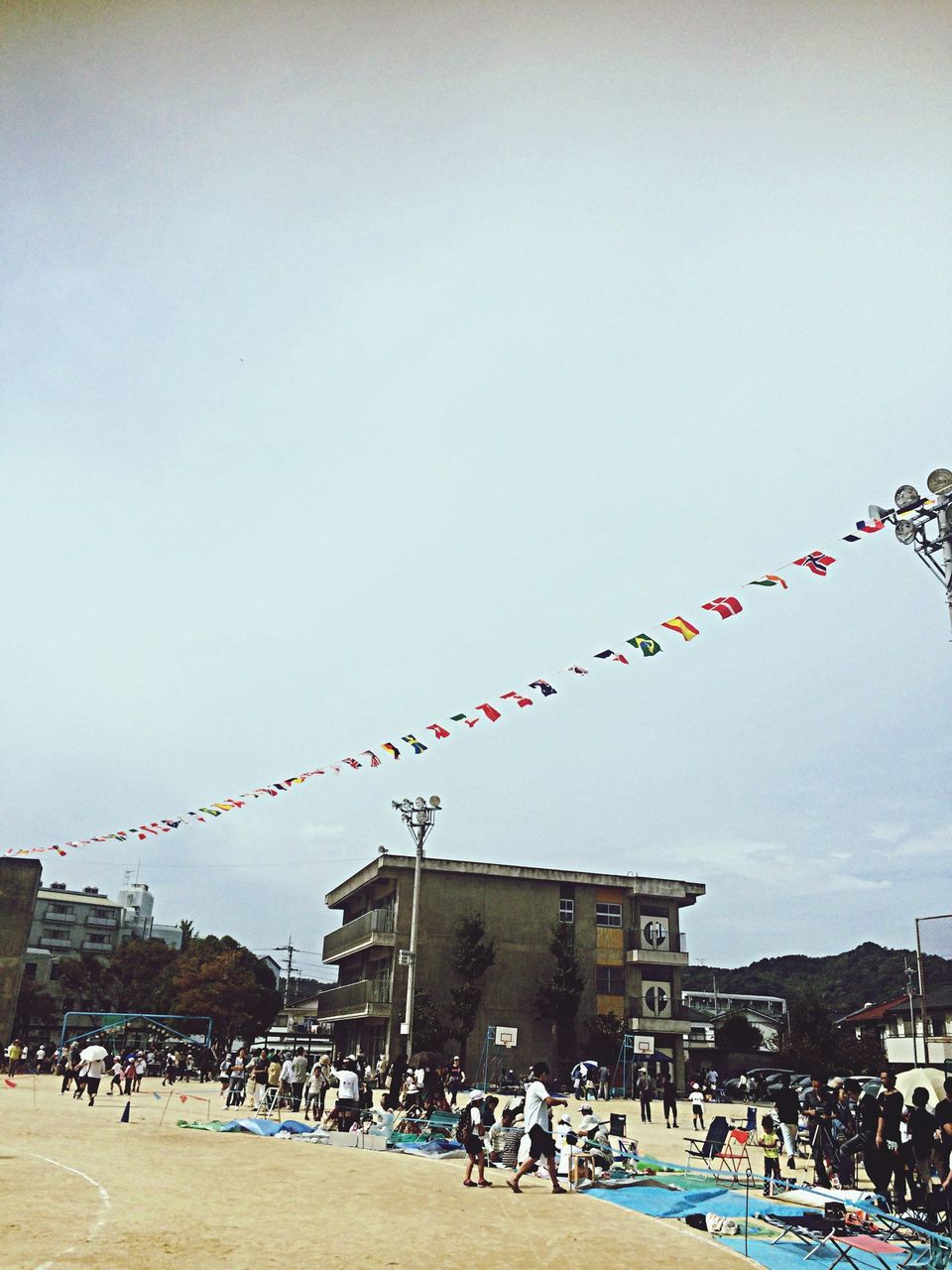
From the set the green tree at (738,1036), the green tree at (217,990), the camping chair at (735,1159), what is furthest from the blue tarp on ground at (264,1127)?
the green tree at (738,1036)

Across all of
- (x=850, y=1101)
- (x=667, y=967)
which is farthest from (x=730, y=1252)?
(x=667, y=967)

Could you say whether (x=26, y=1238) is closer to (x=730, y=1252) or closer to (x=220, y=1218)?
(x=220, y=1218)

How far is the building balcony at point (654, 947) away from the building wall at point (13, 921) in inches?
1186

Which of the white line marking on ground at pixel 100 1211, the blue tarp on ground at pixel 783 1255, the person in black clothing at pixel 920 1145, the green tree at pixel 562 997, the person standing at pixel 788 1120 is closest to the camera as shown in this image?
the white line marking on ground at pixel 100 1211

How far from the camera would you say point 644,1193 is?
14.6 m

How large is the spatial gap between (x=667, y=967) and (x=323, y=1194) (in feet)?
131

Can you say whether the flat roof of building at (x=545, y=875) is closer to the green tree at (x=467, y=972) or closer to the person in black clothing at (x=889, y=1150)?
the green tree at (x=467, y=972)

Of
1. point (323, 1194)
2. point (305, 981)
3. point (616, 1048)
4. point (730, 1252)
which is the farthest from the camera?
point (305, 981)

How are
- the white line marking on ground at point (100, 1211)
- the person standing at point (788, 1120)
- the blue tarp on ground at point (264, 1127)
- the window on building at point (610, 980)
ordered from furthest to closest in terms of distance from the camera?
the window on building at point (610, 980) < the blue tarp on ground at point (264, 1127) < the person standing at point (788, 1120) < the white line marking on ground at point (100, 1211)

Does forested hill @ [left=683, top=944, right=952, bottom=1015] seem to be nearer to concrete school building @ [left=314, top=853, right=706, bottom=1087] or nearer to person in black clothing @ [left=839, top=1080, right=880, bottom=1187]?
concrete school building @ [left=314, top=853, right=706, bottom=1087]

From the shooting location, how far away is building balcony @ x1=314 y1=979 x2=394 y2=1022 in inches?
1863

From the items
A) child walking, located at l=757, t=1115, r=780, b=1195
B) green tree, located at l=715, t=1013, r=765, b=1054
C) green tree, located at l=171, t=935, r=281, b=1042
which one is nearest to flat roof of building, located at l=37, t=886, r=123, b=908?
Result: green tree, located at l=171, t=935, r=281, b=1042

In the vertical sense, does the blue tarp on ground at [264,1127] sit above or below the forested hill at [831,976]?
below

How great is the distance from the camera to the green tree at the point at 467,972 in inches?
1785
